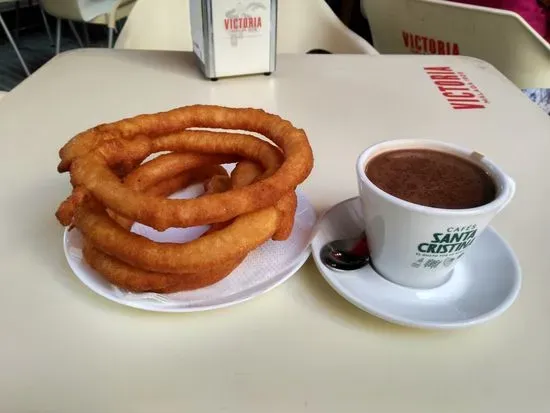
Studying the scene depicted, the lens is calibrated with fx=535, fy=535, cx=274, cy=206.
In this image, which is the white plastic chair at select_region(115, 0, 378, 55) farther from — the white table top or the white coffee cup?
the white coffee cup

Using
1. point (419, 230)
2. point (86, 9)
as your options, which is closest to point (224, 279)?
point (419, 230)

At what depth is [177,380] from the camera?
1.41 ft

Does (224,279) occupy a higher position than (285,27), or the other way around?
(224,279)

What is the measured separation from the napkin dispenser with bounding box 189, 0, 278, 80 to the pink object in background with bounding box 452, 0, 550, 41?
625 millimetres

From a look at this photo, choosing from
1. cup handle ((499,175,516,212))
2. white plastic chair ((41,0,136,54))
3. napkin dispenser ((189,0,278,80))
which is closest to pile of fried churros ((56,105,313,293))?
cup handle ((499,175,516,212))

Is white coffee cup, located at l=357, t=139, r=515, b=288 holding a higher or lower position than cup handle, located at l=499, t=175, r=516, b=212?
lower

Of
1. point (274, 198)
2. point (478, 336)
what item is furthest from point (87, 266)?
point (478, 336)

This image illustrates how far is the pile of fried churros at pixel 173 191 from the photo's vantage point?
0.46 metres

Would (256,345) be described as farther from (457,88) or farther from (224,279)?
Result: (457,88)

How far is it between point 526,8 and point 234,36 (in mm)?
777

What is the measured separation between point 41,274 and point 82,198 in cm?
11

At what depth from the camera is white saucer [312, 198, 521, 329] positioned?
46 cm

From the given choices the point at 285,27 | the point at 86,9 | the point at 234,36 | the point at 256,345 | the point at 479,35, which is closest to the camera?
the point at 256,345

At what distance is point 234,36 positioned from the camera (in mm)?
973
